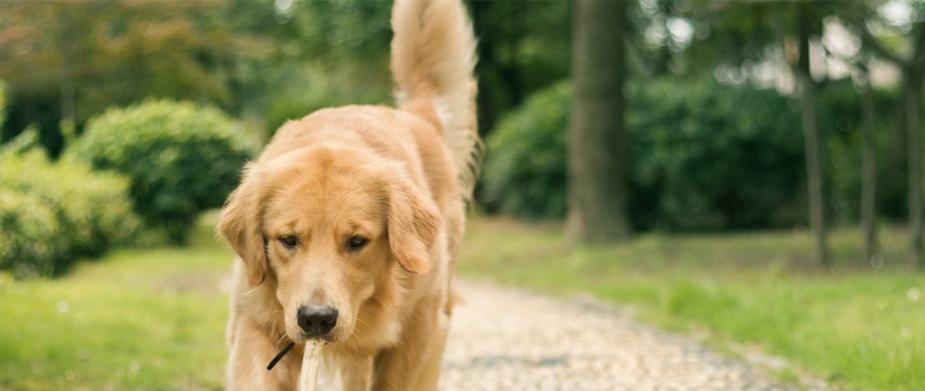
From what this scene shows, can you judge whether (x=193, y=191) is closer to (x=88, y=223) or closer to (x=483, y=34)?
(x=88, y=223)

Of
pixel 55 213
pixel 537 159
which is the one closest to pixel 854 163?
pixel 537 159

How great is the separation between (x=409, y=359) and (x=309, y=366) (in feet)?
1.99

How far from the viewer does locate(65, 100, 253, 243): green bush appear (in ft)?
52.4

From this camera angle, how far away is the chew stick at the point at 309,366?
11.8 ft

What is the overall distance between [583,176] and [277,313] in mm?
9640

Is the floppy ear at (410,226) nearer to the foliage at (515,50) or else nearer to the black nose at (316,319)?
the black nose at (316,319)

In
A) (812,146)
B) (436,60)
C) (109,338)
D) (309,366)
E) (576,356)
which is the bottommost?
(576,356)

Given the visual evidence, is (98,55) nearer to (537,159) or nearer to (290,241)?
(537,159)

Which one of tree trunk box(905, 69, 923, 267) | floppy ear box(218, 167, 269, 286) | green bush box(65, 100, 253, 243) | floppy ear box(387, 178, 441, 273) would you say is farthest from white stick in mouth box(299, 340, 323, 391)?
green bush box(65, 100, 253, 243)

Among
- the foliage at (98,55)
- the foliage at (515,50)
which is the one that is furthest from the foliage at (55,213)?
the foliage at (515,50)

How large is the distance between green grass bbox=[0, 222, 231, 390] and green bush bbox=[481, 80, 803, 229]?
7.73 meters

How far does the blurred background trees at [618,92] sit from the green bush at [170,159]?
0.34ft

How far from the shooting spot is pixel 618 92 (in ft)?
42.5

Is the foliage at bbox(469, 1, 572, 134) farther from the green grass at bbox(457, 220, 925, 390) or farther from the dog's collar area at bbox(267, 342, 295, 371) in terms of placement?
the dog's collar area at bbox(267, 342, 295, 371)
